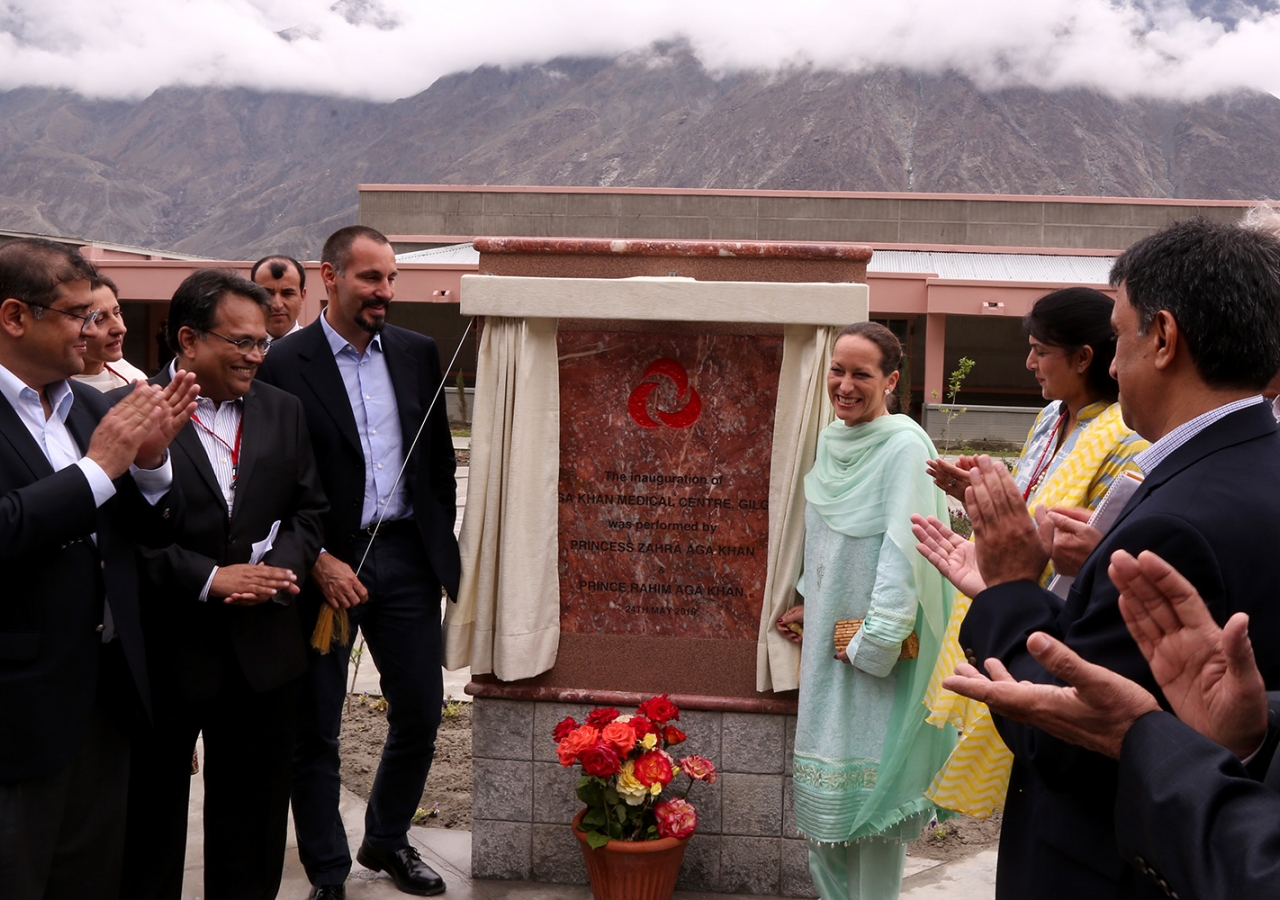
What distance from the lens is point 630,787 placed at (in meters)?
3.29

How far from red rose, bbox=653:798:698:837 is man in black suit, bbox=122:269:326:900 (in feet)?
3.43

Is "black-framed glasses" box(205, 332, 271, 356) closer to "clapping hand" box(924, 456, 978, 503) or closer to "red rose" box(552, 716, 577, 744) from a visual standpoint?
"red rose" box(552, 716, 577, 744)

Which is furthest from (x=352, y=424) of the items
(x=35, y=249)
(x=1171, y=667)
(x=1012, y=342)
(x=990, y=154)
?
(x=990, y=154)

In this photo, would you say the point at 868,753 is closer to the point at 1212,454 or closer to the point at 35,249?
the point at 1212,454

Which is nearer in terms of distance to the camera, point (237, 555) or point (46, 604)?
point (46, 604)

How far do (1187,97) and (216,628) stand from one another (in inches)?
7353

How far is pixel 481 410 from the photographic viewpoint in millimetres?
3598

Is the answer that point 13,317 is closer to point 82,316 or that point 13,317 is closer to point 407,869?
point 82,316

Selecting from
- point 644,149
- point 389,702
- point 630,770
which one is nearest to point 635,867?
point 630,770

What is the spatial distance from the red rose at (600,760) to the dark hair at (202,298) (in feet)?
5.01

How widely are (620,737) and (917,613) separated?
2.95ft

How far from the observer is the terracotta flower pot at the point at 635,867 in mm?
3312

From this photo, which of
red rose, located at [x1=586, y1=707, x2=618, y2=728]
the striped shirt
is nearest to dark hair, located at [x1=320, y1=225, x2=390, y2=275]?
red rose, located at [x1=586, y1=707, x2=618, y2=728]

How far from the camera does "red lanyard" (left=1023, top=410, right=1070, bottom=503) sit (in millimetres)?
2969
